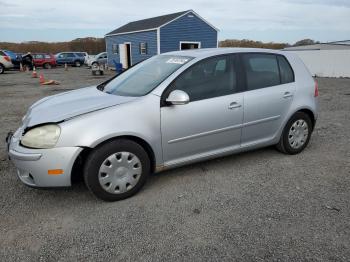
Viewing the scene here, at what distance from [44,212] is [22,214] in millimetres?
210

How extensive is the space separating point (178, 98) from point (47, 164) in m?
1.49

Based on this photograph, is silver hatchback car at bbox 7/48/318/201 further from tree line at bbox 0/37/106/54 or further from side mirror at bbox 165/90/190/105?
tree line at bbox 0/37/106/54

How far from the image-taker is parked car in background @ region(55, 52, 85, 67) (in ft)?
100

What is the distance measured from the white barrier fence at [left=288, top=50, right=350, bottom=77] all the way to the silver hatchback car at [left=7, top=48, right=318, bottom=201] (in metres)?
18.1

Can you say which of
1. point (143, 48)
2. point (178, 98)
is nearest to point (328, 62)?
point (143, 48)

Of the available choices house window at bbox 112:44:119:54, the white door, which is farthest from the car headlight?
house window at bbox 112:44:119:54

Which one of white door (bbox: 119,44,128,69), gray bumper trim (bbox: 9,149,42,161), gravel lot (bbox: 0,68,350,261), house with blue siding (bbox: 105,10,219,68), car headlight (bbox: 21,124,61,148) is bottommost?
gravel lot (bbox: 0,68,350,261)

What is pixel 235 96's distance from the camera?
12.2 ft

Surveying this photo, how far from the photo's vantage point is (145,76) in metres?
3.82

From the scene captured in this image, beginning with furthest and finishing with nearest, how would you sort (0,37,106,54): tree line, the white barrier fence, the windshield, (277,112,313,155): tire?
(0,37,106,54): tree line
the white barrier fence
(277,112,313,155): tire
the windshield

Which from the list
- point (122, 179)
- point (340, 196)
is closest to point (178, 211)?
point (122, 179)

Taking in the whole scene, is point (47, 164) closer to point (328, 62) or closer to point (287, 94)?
point (287, 94)

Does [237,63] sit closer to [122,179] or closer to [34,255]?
[122,179]

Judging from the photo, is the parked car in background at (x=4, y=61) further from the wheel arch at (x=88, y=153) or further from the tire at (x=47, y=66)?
the wheel arch at (x=88, y=153)
